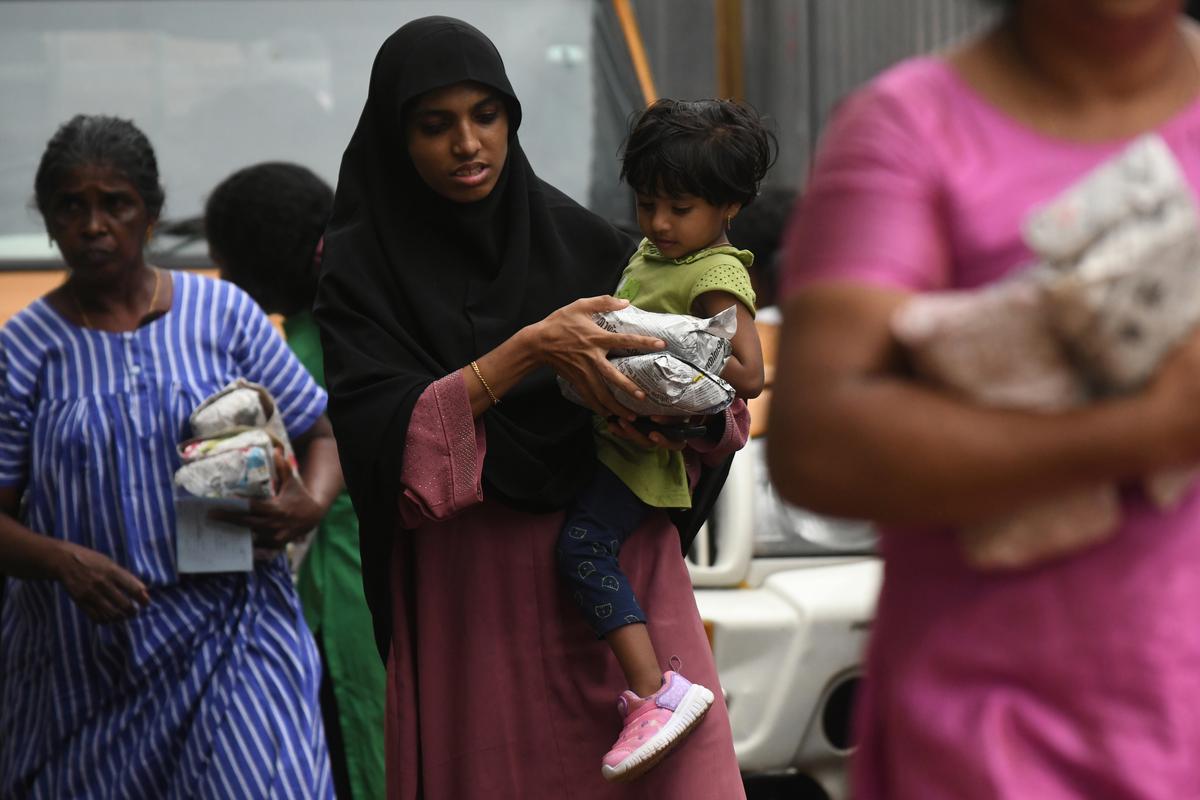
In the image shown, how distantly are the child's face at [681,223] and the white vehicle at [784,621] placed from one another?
4.48ft

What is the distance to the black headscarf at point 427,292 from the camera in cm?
319

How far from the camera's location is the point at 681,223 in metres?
3.25

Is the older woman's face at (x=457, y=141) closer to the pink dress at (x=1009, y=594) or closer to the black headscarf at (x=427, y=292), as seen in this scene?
the black headscarf at (x=427, y=292)

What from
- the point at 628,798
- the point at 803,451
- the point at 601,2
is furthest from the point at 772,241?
the point at 803,451

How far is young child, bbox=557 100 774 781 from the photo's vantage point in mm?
3170

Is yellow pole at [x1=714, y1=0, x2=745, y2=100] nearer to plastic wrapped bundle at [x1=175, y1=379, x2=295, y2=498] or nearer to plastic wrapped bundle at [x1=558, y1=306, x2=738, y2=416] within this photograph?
plastic wrapped bundle at [x1=175, y1=379, x2=295, y2=498]

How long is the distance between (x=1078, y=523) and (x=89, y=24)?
493 cm

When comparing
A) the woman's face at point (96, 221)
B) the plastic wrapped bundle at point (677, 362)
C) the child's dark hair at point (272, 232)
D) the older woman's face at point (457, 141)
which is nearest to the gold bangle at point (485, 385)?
the plastic wrapped bundle at point (677, 362)

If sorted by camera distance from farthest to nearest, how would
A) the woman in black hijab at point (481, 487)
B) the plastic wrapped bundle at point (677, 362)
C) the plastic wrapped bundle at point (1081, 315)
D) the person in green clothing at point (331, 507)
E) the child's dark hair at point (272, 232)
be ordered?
the child's dark hair at point (272, 232) → the person in green clothing at point (331, 507) → the woman in black hijab at point (481, 487) → the plastic wrapped bundle at point (677, 362) → the plastic wrapped bundle at point (1081, 315)

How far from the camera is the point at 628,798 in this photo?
3.30m

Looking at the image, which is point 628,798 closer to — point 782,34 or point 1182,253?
point 1182,253

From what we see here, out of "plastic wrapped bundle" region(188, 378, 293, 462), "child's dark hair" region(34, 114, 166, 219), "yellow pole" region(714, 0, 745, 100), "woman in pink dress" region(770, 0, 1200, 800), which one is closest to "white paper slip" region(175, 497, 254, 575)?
"plastic wrapped bundle" region(188, 378, 293, 462)

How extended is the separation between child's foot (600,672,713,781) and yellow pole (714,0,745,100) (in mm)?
4479

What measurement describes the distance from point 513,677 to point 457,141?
2.99 feet
